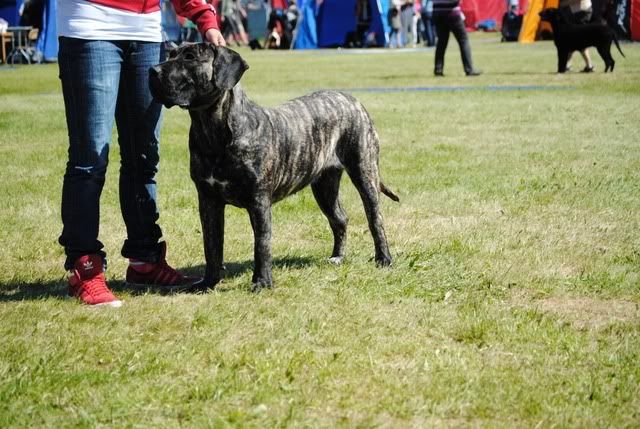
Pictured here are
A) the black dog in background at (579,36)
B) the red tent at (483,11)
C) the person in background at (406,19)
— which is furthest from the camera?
the red tent at (483,11)

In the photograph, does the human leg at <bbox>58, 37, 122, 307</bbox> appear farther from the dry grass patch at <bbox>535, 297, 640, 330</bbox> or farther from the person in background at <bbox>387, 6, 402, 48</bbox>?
the person in background at <bbox>387, 6, 402, 48</bbox>

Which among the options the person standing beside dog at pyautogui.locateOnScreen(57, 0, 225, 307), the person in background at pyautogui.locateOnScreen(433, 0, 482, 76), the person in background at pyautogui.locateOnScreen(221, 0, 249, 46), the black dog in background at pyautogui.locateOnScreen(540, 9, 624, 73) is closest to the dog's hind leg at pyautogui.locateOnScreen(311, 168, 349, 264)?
the person standing beside dog at pyautogui.locateOnScreen(57, 0, 225, 307)

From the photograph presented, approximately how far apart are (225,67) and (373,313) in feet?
4.91

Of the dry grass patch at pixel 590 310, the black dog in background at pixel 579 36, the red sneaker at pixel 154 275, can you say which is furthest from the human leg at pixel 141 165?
the black dog in background at pixel 579 36

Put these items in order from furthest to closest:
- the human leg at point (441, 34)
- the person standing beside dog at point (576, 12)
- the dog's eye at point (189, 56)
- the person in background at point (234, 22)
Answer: the person in background at point (234, 22) < the person standing beside dog at point (576, 12) < the human leg at point (441, 34) < the dog's eye at point (189, 56)

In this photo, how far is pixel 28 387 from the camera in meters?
4.13

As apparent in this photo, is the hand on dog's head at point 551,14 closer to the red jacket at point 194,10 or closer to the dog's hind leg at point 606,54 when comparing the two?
the dog's hind leg at point 606,54

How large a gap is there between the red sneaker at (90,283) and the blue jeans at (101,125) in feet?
0.20

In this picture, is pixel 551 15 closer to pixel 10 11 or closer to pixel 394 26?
pixel 10 11

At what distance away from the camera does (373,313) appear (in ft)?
17.3

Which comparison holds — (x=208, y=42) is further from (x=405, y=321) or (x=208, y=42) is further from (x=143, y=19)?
(x=405, y=321)

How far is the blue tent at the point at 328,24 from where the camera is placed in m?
39.3

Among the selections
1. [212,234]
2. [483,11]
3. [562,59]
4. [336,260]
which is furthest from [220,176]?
[483,11]

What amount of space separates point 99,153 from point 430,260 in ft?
7.36
